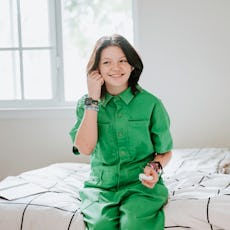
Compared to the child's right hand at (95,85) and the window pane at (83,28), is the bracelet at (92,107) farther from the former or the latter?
the window pane at (83,28)

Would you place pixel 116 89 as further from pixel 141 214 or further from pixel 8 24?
pixel 8 24

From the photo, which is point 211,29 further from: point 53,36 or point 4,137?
point 4,137

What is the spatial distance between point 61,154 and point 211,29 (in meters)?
1.18

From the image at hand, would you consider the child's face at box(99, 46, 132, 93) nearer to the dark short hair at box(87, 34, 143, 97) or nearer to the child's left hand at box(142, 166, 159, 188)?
the dark short hair at box(87, 34, 143, 97)

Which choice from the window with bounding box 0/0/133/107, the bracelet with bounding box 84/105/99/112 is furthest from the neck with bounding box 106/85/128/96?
the window with bounding box 0/0/133/107

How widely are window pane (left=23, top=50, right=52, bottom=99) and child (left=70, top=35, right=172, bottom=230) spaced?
1.23m

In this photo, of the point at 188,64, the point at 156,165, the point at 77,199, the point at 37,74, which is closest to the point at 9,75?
the point at 37,74

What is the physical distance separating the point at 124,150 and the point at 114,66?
11.7 inches

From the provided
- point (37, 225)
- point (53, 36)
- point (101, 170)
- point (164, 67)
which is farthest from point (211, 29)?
point (37, 225)

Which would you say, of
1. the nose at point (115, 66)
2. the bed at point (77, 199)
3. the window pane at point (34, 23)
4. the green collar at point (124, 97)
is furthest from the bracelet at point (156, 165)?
the window pane at point (34, 23)

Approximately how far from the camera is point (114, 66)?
151 centimetres

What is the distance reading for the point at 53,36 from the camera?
2689 mm

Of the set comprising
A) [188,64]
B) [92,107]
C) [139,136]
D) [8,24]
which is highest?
[8,24]

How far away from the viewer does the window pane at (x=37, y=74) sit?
8.95 ft
